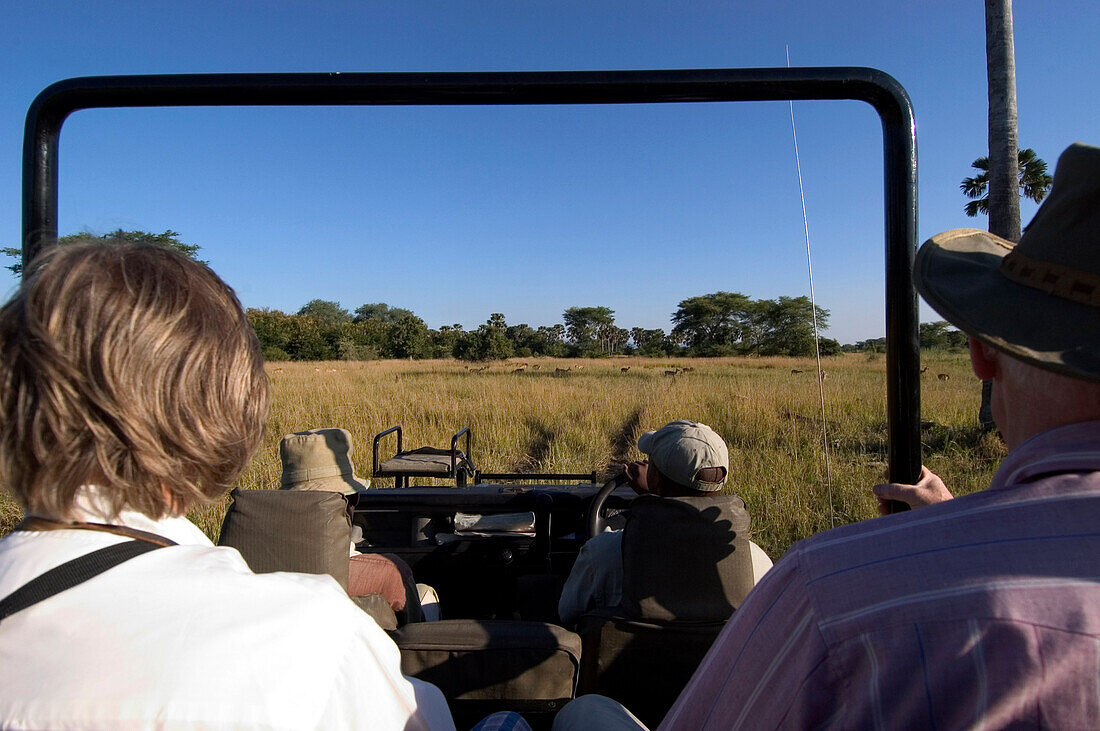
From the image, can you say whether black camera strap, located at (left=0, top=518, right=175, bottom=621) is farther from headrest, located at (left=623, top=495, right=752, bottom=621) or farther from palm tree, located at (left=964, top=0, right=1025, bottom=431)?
palm tree, located at (left=964, top=0, right=1025, bottom=431)

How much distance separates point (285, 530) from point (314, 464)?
54 centimetres

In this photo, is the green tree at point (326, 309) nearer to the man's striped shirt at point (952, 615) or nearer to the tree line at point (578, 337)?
the tree line at point (578, 337)

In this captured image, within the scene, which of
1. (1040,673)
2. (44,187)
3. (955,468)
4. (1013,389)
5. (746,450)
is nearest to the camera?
(1040,673)

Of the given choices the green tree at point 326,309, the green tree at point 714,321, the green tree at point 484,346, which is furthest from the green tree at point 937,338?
the green tree at point 326,309

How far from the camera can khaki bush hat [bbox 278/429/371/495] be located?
248 centimetres

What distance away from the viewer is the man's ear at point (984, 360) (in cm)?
85

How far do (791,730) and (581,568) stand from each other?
4.90 feet

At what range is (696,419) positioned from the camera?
10047 millimetres

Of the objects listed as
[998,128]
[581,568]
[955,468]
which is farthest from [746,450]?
[581,568]

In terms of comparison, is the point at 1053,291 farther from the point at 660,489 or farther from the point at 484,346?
the point at 484,346

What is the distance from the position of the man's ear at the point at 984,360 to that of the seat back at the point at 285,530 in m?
1.72

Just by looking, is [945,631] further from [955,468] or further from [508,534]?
[955,468]

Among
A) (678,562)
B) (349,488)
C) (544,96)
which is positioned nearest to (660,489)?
(678,562)

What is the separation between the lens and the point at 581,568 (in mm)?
2127
